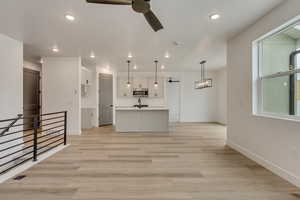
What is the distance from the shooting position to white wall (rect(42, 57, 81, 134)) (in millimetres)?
5445

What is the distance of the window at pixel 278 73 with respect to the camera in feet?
8.22

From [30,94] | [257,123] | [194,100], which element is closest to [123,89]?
[194,100]

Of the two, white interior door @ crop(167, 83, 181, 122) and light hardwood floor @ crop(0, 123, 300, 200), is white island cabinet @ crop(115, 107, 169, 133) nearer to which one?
light hardwood floor @ crop(0, 123, 300, 200)

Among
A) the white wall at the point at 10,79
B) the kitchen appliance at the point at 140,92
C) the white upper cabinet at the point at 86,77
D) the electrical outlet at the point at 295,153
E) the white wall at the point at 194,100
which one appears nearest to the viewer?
the electrical outlet at the point at 295,153

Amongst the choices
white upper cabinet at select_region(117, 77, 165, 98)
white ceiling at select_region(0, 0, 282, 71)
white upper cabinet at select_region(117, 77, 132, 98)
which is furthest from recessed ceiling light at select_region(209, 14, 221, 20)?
white upper cabinet at select_region(117, 77, 132, 98)

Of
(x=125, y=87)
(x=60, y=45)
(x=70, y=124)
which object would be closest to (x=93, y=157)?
(x=70, y=124)

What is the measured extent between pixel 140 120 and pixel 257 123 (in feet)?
13.2

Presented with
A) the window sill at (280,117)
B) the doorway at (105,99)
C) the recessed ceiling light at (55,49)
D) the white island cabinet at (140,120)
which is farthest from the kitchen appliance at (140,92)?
the window sill at (280,117)

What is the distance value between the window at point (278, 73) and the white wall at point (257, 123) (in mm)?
166

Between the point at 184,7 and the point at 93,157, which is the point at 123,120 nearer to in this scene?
the point at 93,157

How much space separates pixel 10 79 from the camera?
12.8 feet

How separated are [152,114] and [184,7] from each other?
4253 mm

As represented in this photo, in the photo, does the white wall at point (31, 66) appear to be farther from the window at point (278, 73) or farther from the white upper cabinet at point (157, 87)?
the window at point (278, 73)

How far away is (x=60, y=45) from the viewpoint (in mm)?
4336
